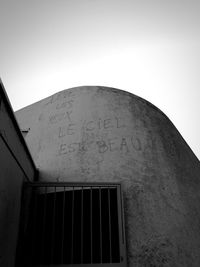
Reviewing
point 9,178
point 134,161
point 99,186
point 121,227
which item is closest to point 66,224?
point 99,186

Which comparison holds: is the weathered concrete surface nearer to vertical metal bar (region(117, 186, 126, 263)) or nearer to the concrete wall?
vertical metal bar (region(117, 186, 126, 263))

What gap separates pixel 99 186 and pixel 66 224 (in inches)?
40.3

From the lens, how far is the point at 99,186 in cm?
347

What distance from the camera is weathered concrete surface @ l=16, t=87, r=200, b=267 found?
10.7 feet

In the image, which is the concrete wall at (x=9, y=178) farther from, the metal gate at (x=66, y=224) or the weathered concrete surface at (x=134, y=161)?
the weathered concrete surface at (x=134, y=161)

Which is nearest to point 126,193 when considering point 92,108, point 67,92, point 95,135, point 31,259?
point 95,135

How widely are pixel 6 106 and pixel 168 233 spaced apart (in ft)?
8.06

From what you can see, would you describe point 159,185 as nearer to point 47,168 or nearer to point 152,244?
point 152,244

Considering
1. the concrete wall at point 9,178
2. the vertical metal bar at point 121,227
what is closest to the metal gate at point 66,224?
the vertical metal bar at point 121,227

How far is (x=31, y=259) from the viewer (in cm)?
307

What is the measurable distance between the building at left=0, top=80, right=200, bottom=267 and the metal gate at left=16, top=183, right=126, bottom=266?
0.01m

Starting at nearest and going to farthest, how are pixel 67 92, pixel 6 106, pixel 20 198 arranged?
pixel 6 106, pixel 20 198, pixel 67 92

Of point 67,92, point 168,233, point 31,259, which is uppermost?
point 67,92

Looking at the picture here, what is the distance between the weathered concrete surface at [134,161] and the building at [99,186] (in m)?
0.01
